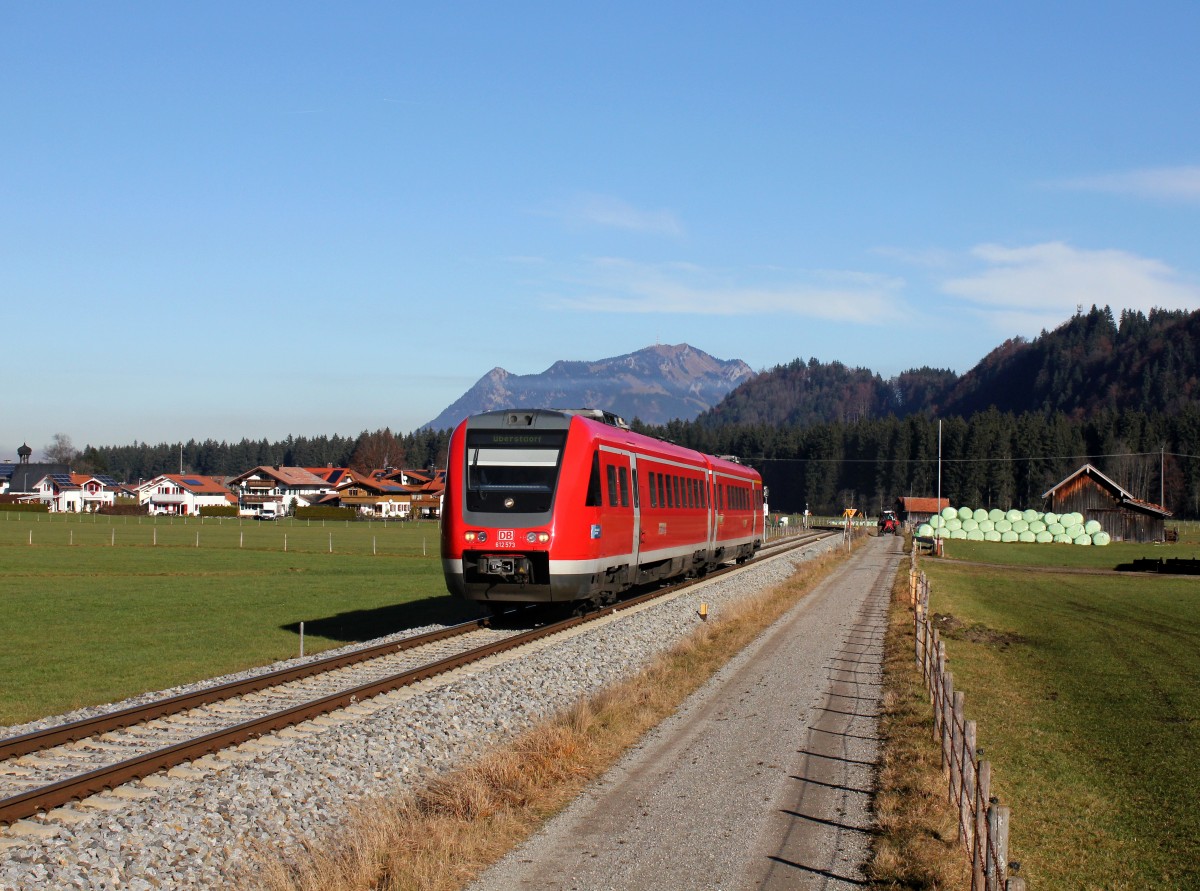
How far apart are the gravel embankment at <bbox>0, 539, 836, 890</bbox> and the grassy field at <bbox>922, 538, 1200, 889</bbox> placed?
584 cm

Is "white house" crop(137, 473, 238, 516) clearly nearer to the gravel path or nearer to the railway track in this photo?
the railway track

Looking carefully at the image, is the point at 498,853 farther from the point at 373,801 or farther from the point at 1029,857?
the point at 1029,857

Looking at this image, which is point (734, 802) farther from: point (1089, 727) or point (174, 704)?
point (1089, 727)

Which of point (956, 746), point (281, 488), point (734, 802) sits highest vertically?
point (281, 488)

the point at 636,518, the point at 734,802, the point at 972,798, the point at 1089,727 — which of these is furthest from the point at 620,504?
the point at 972,798

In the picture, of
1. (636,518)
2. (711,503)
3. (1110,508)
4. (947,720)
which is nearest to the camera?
(947,720)

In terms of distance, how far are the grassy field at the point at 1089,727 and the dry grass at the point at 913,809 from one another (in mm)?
778

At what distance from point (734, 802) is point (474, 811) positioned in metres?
2.48

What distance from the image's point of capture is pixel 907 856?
29.5 feet

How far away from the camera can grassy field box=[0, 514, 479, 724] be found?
1892 cm

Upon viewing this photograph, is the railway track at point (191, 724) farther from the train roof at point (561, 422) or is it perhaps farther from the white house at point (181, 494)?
the white house at point (181, 494)

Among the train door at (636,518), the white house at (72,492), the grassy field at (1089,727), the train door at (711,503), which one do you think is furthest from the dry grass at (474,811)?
the white house at (72,492)

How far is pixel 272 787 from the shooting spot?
10297mm

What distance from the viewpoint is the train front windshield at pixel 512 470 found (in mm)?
21312
